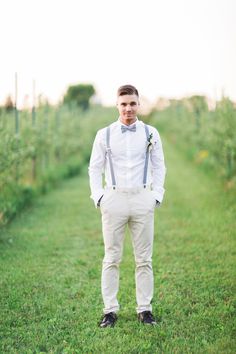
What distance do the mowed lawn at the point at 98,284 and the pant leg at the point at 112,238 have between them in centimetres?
29

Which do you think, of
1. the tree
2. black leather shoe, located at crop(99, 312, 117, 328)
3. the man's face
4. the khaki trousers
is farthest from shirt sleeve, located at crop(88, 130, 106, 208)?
the tree

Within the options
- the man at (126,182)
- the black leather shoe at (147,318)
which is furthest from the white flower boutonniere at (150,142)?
the black leather shoe at (147,318)

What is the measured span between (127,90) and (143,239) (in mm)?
1326

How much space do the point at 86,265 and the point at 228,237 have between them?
2424 millimetres

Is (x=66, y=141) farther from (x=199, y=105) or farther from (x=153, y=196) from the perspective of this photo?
(x=153, y=196)

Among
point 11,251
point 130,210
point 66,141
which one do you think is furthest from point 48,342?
point 66,141

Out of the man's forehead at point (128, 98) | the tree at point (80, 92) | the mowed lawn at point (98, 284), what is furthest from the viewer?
the tree at point (80, 92)

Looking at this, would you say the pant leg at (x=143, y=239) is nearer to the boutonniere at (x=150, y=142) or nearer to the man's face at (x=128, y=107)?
the boutonniere at (x=150, y=142)

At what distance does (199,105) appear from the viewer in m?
18.6

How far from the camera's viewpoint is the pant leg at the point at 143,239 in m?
4.56

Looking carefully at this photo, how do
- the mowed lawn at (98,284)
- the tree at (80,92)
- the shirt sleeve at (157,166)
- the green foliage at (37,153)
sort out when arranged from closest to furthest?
1. the mowed lawn at (98,284)
2. the shirt sleeve at (157,166)
3. the green foliage at (37,153)
4. the tree at (80,92)

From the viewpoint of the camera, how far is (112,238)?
464cm

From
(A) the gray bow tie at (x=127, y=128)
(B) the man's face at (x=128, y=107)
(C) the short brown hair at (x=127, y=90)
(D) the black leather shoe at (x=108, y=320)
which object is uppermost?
A: (C) the short brown hair at (x=127, y=90)

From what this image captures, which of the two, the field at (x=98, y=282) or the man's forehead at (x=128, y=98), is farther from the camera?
the man's forehead at (x=128, y=98)
